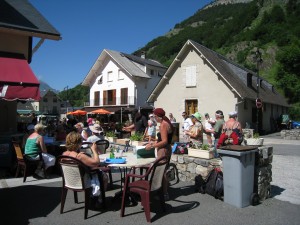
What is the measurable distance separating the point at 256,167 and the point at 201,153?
1.43 meters

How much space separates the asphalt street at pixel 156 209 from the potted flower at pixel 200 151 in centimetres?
74

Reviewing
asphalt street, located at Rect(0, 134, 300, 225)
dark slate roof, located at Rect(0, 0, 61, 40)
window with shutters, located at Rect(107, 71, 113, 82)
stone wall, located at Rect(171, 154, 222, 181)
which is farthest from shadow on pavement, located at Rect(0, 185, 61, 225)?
window with shutters, located at Rect(107, 71, 113, 82)

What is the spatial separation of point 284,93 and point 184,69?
22754 mm

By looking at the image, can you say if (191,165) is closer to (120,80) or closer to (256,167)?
(256,167)

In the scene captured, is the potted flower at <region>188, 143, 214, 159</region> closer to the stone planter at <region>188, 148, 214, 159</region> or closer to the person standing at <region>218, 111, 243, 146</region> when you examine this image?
the stone planter at <region>188, 148, 214, 159</region>

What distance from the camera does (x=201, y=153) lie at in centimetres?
685

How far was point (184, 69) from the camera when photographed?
982 inches

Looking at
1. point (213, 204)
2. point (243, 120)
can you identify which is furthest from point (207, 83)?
point (213, 204)

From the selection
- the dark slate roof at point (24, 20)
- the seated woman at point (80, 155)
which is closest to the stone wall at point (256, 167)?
the seated woman at point (80, 155)

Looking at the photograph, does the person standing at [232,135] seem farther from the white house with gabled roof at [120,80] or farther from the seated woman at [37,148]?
the white house with gabled roof at [120,80]

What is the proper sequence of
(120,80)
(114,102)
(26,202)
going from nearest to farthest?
(26,202), (120,80), (114,102)

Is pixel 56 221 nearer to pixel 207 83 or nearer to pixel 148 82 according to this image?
pixel 207 83

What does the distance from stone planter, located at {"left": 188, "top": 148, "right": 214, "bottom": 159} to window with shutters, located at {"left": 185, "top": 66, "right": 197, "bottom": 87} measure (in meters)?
17.6

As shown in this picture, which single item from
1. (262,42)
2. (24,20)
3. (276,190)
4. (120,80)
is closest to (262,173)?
(276,190)
